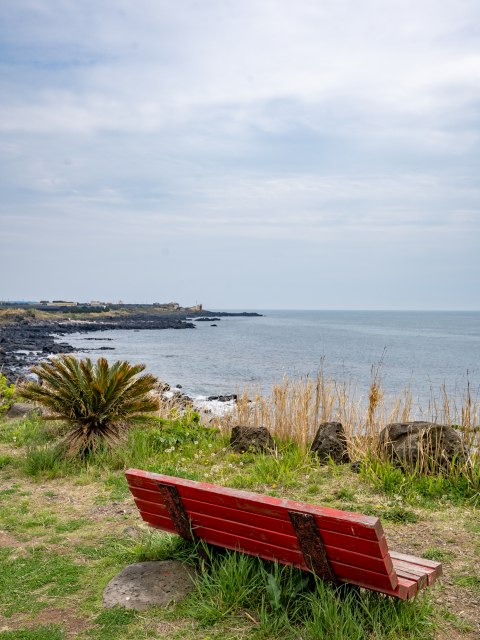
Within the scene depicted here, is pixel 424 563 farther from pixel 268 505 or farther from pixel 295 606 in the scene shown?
pixel 268 505

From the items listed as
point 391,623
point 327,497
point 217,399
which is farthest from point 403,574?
point 217,399

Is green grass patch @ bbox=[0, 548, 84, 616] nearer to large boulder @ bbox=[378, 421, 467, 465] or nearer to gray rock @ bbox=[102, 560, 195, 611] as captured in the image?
gray rock @ bbox=[102, 560, 195, 611]

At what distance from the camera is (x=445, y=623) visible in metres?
2.96

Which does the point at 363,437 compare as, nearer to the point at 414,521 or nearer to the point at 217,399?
the point at 414,521

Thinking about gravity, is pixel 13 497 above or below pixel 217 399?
above

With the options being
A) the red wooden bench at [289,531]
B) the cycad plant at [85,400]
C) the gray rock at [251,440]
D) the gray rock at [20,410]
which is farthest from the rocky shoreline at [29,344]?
the red wooden bench at [289,531]

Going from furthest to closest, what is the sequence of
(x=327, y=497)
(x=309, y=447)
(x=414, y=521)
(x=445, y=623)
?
(x=309, y=447) < (x=327, y=497) < (x=414, y=521) < (x=445, y=623)

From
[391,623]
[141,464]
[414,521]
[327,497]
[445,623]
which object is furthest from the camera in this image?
[141,464]

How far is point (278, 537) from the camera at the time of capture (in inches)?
110

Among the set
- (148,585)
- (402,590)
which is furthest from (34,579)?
(402,590)

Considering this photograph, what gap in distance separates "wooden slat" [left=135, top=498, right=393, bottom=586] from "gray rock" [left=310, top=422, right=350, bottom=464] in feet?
11.7

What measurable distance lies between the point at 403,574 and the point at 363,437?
3708 mm

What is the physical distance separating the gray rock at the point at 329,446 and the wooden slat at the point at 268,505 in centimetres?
375

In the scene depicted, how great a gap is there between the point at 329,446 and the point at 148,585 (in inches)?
150
